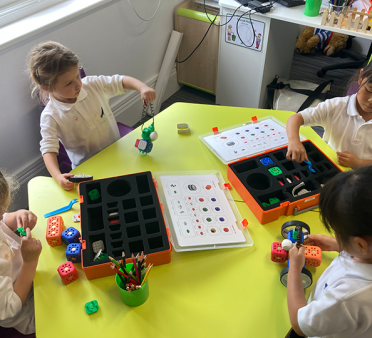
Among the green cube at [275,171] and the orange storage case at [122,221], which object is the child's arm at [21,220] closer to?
the orange storage case at [122,221]

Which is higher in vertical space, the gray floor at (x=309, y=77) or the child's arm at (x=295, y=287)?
the child's arm at (x=295, y=287)

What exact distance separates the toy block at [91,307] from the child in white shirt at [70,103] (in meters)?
0.42

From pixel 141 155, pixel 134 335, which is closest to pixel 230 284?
pixel 134 335

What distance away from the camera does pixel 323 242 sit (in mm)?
869

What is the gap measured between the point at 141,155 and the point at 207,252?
46 cm

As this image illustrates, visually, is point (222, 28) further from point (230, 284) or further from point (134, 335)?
point (134, 335)

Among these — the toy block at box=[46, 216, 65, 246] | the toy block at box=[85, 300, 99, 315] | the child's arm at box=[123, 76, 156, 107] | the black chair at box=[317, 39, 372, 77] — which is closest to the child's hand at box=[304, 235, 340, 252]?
the toy block at box=[85, 300, 99, 315]

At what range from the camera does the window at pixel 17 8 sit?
1551 mm

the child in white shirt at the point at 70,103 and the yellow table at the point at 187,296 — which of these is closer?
the yellow table at the point at 187,296

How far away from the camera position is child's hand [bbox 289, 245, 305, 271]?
78cm

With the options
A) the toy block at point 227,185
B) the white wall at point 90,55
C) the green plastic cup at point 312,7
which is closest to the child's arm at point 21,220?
the toy block at point 227,185

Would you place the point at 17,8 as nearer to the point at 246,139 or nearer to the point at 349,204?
the point at 246,139

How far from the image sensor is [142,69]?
7.59 ft

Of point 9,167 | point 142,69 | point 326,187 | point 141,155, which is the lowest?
→ point 9,167
